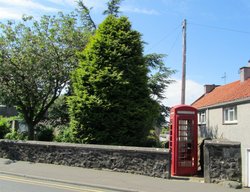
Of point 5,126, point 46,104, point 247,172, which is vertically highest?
point 46,104

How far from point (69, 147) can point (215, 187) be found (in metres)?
6.67

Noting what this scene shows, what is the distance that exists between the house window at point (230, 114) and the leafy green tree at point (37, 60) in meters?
11.0

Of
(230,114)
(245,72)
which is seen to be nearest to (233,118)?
(230,114)

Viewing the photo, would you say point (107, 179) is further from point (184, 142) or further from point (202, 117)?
point (202, 117)

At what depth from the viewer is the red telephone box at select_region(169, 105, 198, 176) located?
14789 mm

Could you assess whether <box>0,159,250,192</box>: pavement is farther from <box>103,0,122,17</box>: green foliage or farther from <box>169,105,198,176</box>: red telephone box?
<box>103,0,122,17</box>: green foliage

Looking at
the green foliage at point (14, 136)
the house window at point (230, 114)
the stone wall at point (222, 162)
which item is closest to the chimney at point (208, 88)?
the house window at point (230, 114)

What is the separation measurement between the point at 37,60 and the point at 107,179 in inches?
400

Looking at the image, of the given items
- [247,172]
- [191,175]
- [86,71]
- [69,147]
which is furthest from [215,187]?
[247,172]

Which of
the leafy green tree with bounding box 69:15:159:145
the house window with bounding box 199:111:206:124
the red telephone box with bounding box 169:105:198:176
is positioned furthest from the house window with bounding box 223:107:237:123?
the red telephone box with bounding box 169:105:198:176

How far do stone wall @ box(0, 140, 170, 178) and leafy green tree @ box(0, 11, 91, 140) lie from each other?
4383 mm

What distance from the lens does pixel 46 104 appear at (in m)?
25.0

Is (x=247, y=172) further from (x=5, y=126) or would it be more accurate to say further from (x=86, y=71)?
(x=5, y=126)

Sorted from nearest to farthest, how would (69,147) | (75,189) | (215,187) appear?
(75,189), (215,187), (69,147)
